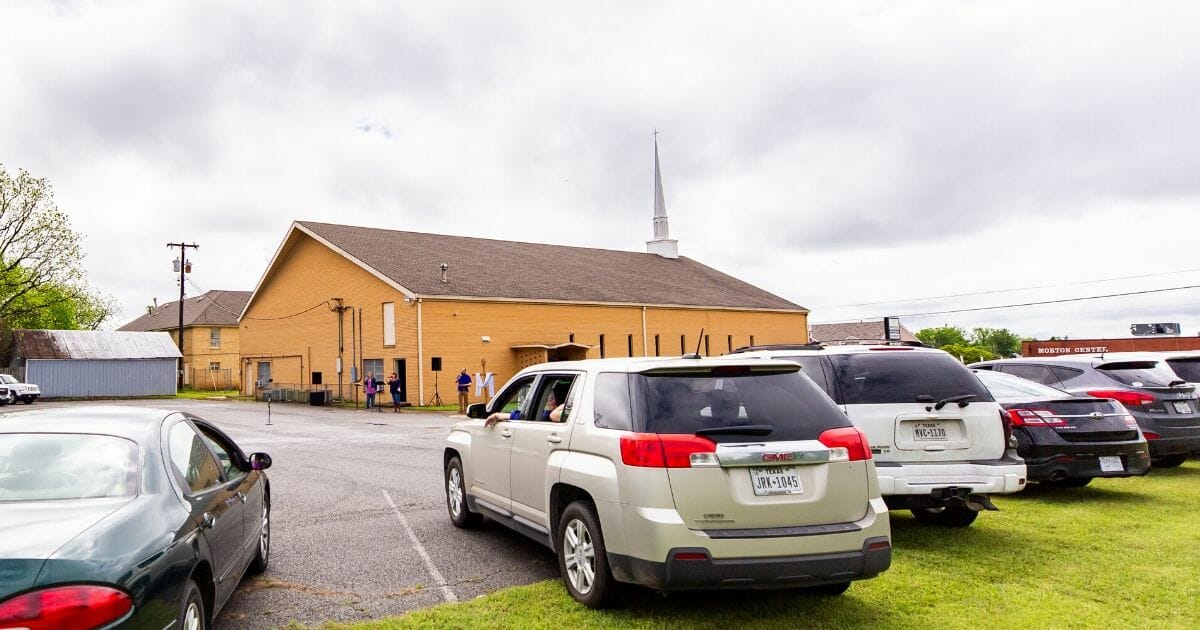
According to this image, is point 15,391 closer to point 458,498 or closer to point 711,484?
point 458,498

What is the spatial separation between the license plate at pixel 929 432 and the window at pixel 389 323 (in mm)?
28500

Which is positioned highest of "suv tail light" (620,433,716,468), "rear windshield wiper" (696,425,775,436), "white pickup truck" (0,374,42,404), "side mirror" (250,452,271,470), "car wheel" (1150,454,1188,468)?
"white pickup truck" (0,374,42,404)

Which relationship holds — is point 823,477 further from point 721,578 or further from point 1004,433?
point 1004,433

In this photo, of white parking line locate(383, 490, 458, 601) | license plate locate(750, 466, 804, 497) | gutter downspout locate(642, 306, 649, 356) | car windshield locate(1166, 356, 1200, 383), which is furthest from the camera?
gutter downspout locate(642, 306, 649, 356)

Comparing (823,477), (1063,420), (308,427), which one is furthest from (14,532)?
(308,427)

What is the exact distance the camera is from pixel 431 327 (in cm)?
3153

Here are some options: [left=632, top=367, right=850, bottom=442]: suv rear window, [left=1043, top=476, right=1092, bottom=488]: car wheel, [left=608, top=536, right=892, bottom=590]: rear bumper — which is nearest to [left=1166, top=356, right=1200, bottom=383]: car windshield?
[left=1043, top=476, right=1092, bottom=488]: car wheel

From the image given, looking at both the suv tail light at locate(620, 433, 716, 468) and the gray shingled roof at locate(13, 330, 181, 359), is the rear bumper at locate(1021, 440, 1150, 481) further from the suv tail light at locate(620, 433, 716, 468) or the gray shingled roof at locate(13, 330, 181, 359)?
the gray shingled roof at locate(13, 330, 181, 359)

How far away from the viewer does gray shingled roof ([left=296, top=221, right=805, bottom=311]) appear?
3441 cm

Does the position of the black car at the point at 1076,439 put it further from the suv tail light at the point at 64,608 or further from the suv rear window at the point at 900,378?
the suv tail light at the point at 64,608

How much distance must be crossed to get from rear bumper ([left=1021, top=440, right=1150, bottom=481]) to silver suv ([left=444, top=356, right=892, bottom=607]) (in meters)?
4.70

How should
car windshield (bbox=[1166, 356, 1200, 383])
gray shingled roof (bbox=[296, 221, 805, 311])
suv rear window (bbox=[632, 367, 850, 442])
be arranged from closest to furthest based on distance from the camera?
suv rear window (bbox=[632, 367, 850, 442]), car windshield (bbox=[1166, 356, 1200, 383]), gray shingled roof (bbox=[296, 221, 805, 311])

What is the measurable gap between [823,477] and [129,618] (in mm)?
3597

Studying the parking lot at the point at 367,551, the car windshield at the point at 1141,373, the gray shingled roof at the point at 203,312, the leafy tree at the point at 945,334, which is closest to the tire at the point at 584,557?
the parking lot at the point at 367,551
